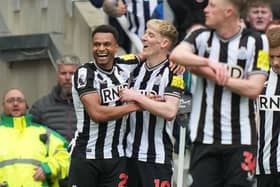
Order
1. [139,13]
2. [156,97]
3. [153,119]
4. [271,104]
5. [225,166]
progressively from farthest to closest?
[139,13], [271,104], [153,119], [156,97], [225,166]

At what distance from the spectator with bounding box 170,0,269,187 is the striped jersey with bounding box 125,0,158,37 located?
311cm

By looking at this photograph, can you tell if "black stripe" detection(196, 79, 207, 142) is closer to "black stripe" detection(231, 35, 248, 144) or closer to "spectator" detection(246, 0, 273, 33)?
"black stripe" detection(231, 35, 248, 144)

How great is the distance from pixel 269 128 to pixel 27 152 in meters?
2.03

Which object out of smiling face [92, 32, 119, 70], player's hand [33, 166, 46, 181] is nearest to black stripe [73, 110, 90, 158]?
smiling face [92, 32, 119, 70]

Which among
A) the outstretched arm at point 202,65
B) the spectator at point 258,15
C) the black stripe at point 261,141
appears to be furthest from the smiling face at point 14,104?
the outstretched arm at point 202,65

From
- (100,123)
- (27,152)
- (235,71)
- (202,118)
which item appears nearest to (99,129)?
(100,123)

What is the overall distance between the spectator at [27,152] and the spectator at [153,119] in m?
0.99

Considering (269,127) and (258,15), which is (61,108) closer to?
(258,15)

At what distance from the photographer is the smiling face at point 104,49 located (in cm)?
930

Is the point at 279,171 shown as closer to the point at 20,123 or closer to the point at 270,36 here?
the point at 270,36

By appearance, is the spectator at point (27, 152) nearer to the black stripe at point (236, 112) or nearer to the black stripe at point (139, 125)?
the black stripe at point (139, 125)

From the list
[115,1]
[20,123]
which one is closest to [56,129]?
[20,123]

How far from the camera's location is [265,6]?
11.4 meters

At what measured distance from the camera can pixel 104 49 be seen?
9312 millimetres
